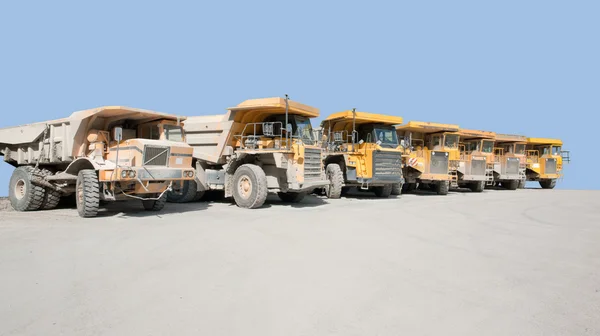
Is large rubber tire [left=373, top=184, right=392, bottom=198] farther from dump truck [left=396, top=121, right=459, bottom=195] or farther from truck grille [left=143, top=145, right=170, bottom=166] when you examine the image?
truck grille [left=143, top=145, right=170, bottom=166]

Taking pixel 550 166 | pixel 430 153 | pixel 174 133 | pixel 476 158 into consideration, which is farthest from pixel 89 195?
pixel 550 166

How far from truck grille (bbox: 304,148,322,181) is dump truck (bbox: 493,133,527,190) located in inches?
589

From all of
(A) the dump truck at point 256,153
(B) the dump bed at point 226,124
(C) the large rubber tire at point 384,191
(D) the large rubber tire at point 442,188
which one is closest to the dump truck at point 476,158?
(D) the large rubber tire at point 442,188

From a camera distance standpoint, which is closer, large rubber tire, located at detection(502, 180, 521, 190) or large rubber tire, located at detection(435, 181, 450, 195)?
large rubber tire, located at detection(435, 181, 450, 195)

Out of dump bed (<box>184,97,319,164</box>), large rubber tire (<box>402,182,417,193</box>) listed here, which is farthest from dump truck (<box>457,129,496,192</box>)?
dump bed (<box>184,97,319,164</box>)

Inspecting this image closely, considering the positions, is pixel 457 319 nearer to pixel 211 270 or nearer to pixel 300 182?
pixel 211 270

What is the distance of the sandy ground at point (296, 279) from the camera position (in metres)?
3.52

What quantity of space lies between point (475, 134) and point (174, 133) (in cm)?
1631

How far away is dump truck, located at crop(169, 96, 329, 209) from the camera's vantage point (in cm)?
1204

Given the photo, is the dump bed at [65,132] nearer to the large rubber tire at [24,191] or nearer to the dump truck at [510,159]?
the large rubber tire at [24,191]

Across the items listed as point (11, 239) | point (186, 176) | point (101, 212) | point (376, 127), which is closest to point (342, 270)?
point (11, 239)

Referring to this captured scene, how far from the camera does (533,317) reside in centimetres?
374

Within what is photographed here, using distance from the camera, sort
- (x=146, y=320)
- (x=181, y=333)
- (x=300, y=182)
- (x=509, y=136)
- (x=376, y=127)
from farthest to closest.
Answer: (x=509, y=136), (x=376, y=127), (x=300, y=182), (x=146, y=320), (x=181, y=333)

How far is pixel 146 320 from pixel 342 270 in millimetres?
2452
